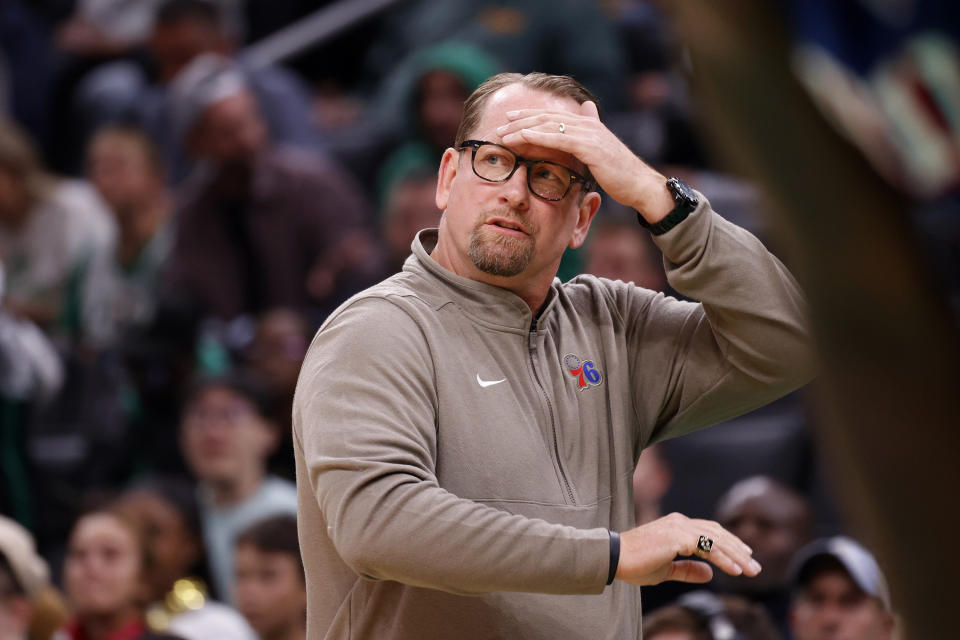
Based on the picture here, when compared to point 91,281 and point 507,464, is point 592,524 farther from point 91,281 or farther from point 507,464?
point 91,281

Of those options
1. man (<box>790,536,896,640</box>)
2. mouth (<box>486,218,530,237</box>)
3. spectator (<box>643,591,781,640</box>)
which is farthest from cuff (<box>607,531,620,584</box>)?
man (<box>790,536,896,640</box>)

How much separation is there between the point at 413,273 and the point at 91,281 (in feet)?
16.3

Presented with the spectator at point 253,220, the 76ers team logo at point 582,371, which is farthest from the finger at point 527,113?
the spectator at point 253,220

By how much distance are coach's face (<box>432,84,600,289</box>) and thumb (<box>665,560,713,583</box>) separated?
620mm

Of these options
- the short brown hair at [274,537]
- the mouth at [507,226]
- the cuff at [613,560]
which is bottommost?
the short brown hair at [274,537]

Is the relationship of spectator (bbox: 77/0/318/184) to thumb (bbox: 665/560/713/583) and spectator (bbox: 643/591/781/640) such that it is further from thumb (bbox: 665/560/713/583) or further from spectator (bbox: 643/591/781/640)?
thumb (bbox: 665/560/713/583)

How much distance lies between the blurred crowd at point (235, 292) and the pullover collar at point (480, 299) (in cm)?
173

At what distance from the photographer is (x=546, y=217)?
2645 mm

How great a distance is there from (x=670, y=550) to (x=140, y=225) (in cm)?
563

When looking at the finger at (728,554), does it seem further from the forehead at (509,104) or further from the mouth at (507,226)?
the forehead at (509,104)

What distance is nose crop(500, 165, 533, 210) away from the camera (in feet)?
8.52

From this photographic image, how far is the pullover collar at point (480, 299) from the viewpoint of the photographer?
2.63m

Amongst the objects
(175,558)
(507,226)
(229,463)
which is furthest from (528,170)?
(229,463)

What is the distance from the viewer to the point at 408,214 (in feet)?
20.7
